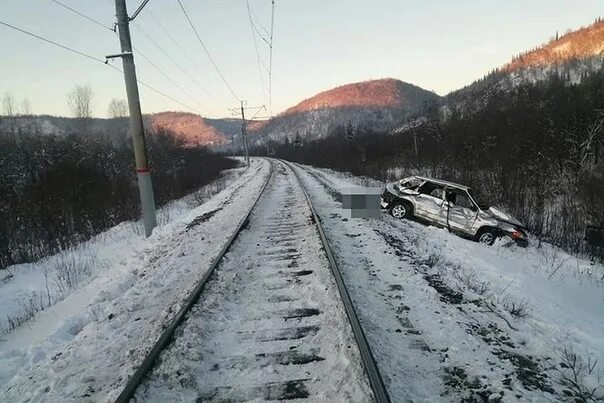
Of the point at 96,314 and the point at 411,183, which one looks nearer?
the point at 96,314

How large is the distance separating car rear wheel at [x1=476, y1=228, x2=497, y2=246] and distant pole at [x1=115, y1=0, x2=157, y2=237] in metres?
9.09

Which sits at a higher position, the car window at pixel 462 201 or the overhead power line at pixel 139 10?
the overhead power line at pixel 139 10

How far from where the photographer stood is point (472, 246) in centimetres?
970

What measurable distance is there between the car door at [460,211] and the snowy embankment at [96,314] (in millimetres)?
6106

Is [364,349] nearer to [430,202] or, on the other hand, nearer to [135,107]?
[430,202]

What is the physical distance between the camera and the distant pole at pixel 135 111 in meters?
11.5

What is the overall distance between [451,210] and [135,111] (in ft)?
30.4

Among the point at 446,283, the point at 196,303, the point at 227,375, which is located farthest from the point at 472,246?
the point at 227,375

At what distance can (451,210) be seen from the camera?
1195 cm

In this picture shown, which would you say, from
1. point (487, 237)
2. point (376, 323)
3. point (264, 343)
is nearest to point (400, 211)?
point (487, 237)

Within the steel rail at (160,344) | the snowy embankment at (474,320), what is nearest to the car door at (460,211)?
the snowy embankment at (474,320)

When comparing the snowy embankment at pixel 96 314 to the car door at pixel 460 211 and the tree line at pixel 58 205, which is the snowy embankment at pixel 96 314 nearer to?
the tree line at pixel 58 205

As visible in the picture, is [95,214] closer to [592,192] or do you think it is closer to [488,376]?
[488,376]

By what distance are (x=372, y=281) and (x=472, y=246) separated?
4.28 meters
